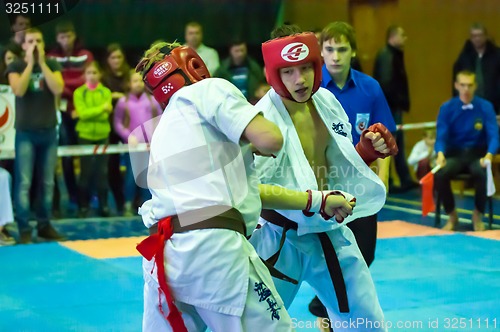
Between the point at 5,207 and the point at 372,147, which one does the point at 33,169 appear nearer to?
the point at 5,207

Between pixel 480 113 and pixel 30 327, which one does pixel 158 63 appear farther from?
pixel 480 113

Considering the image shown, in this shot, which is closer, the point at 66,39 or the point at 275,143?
the point at 275,143

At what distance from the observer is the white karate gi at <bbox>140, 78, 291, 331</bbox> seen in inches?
116

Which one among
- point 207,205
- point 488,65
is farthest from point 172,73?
point 488,65

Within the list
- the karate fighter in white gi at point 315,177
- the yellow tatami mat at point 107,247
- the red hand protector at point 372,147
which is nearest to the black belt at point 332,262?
the karate fighter in white gi at point 315,177

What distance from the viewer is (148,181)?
10.4 feet

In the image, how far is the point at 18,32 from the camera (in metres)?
9.06

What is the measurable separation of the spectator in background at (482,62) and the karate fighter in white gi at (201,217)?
8448 mm

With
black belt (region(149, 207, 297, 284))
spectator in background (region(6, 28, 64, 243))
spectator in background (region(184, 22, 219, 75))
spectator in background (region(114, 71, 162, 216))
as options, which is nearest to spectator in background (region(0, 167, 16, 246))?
spectator in background (region(6, 28, 64, 243))

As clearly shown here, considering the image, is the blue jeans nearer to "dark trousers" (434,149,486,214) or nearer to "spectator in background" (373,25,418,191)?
"dark trousers" (434,149,486,214)

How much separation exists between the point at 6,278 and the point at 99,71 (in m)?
3.39

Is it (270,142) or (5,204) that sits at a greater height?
(270,142)

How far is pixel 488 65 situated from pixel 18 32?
5.97m

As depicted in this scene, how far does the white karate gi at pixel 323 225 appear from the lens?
3818mm
